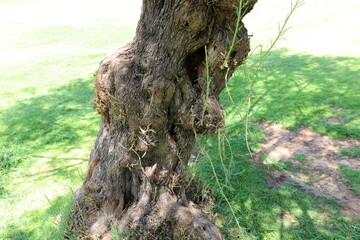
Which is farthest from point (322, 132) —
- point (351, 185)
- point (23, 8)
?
point (23, 8)

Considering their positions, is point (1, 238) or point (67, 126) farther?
point (67, 126)

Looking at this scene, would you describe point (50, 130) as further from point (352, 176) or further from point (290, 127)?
point (352, 176)

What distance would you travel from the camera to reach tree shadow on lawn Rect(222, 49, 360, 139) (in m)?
5.33

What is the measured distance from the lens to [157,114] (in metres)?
2.51

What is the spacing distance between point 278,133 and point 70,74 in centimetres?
677

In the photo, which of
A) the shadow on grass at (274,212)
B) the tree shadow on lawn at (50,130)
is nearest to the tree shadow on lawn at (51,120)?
the tree shadow on lawn at (50,130)

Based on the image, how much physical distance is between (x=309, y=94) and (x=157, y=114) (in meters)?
5.26

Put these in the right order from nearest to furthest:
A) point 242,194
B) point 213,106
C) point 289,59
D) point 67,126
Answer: point 213,106
point 242,194
point 67,126
point 289,59

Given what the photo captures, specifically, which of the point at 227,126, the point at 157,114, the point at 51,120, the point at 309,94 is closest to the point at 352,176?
the point at 227,126

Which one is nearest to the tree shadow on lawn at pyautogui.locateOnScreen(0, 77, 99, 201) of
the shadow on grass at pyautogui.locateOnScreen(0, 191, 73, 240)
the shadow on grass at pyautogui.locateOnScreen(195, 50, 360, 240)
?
the shadow on grass at pyautogui.locateOnScreen(0, 191, 73, 240)

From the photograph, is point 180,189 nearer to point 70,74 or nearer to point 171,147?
point 171,147

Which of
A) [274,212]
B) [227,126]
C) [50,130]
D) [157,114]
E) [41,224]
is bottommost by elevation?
[50,130]

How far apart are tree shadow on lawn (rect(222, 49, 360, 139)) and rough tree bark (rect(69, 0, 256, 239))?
1.44 meters

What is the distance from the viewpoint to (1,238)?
3.12 m
